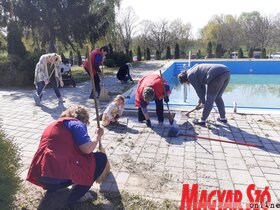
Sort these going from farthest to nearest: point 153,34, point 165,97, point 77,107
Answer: point 153,34 < point 165,97 < point 77,107

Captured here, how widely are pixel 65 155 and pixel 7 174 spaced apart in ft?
1.69

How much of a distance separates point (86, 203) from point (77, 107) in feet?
3.38

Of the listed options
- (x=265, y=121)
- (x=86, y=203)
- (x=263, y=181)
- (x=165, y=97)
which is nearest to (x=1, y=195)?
(x=86, y=203)

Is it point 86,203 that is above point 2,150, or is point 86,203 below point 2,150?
below

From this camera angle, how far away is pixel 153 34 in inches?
1539

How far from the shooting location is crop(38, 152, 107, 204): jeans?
2605 millimetres

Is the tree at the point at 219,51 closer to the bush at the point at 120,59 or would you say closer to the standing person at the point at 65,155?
the bush at the point at 120,59

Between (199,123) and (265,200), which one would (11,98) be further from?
(265,200)

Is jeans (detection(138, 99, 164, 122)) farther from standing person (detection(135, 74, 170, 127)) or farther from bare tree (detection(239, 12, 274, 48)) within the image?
bare tree (detection(239, 12, 274, 48))

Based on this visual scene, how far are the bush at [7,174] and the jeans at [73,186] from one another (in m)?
0.25

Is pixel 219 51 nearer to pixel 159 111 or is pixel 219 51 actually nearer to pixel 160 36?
pixel 160 36

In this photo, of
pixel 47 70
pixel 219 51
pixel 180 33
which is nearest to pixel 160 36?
pixel 180 33

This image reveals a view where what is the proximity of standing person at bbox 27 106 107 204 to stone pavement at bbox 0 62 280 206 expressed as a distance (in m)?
0.70

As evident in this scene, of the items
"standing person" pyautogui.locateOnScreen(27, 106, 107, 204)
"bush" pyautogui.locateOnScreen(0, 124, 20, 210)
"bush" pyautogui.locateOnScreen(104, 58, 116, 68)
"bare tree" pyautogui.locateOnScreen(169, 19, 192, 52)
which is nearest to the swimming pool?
"bush" pyautogui.locateOnScreen(104, 58, 116, 68)
